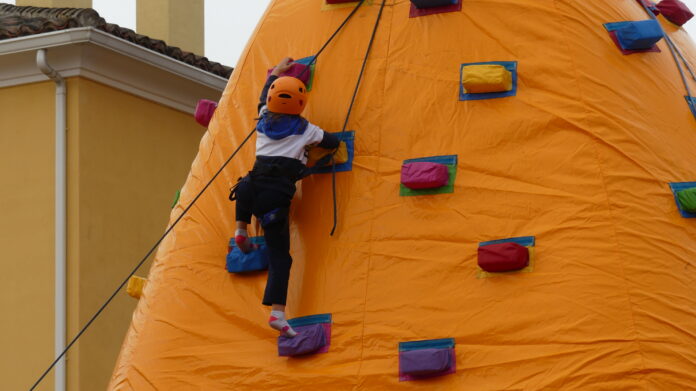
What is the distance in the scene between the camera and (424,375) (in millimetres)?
7930

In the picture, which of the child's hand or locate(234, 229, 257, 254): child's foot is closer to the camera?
locate(234, 229, 257, 254): child's foot

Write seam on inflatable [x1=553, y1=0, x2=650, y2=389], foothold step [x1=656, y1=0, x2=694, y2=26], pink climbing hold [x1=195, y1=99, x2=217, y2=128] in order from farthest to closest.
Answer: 1. pink climbing hold [x1=195, y1=99, x2=217, y2=128]
2. foothold step [x1=656, y1=0, x2=694, y2=26]
3. seam on inflatable [x1=553, y1=0, x2=650, y2=389]

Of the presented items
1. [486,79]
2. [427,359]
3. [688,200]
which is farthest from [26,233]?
[688,200]

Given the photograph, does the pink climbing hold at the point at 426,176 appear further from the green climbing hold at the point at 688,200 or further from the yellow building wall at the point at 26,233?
the yellow building wall at the point at 26,233

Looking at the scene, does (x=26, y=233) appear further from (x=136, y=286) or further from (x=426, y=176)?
(x=426, y=176)

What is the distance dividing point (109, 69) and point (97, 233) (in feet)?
4.97

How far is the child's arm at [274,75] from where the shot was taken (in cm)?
905

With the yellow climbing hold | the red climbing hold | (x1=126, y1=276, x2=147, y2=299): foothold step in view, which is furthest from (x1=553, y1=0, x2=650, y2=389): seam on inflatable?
(x1=126, y1=276, x2=147, y2=299): foothold step

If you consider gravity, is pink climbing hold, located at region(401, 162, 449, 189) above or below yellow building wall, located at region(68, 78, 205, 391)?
above

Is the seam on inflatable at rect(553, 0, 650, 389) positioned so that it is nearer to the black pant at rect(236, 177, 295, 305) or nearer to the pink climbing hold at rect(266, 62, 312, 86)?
the pink climbing hold at rect(266, 62, 312, 86)

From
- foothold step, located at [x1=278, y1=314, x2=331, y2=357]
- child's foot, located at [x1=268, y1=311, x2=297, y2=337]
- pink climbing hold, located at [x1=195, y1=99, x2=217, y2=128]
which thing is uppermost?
pink climbing hold, located at [x1=195, y1=99, x2=217, y2=128]

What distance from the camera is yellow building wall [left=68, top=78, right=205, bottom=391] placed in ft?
42.1

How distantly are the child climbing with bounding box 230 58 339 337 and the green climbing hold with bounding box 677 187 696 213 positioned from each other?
2.04 m

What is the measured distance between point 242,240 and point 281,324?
0.70 meters
